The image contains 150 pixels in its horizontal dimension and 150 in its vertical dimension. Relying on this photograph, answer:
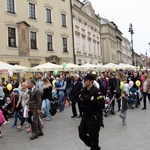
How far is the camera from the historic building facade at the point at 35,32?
83.6 ft

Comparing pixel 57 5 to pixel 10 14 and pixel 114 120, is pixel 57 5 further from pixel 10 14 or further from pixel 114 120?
pixel 114 120

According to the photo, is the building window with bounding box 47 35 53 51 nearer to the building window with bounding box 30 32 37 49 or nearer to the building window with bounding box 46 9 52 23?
the building window with bounding box 46 9 52 23

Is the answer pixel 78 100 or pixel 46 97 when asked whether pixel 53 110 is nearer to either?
pixel 46 97

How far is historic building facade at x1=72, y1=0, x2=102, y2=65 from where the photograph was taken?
3854cm

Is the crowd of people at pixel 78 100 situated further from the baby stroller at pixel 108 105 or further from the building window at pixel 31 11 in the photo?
the building window at pixel 31 11

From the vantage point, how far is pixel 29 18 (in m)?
28.5

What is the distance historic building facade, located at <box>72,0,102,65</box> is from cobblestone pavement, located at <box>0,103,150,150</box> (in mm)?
28544

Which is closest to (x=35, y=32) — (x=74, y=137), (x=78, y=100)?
(x=78, y=100)

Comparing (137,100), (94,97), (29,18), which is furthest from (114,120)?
(29,18)

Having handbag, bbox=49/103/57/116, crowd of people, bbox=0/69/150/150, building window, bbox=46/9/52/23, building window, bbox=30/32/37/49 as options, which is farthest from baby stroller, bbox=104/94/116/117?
building window, bbox=46/9/52/23

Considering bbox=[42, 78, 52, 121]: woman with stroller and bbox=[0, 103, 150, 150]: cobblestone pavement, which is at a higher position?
bbox=[42, 78, 52, 121]: woman with stroller

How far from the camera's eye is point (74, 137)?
771 cm

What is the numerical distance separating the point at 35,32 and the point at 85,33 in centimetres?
1550

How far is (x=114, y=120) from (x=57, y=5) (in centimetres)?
2618
